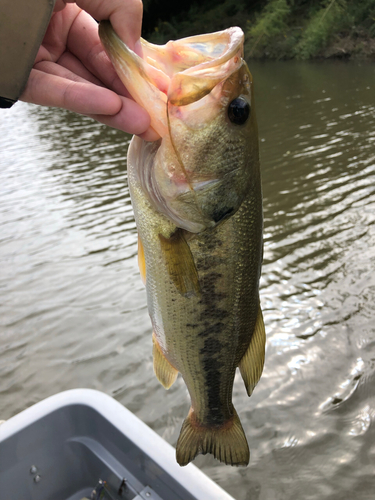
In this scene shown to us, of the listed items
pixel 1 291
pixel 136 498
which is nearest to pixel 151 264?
pixel 136 498

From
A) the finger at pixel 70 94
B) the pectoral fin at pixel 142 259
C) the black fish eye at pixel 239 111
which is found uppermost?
the finger at pixel 70 94

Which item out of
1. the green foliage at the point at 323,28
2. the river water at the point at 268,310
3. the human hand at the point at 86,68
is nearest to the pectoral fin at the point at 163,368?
the human hand at the point at 86,68

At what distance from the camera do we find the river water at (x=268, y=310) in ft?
11.7

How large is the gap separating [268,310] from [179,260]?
3810 millimetres

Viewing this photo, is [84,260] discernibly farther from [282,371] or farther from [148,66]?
[148,66]

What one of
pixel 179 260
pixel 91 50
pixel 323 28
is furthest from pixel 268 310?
pixel 323 28

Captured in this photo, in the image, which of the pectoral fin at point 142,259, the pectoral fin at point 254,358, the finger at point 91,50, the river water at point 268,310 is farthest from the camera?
the river water at point 268,310

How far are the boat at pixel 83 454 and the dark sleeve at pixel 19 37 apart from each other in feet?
6.32

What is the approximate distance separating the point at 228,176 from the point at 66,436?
6.77 feet

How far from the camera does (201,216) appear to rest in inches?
Result: 56.2

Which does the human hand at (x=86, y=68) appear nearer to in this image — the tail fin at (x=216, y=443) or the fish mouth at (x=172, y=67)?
the fish mouth at (x=172, y=67)

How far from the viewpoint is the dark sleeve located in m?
1.05

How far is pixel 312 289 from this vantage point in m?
5.39

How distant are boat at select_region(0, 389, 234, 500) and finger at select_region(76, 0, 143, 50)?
1989mm
